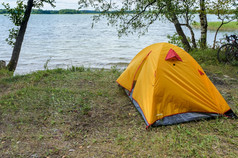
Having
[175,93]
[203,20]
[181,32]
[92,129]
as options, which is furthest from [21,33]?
[203,20]

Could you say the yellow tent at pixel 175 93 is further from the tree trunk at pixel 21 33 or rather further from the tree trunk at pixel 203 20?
the tree trunk at pixel 203 20

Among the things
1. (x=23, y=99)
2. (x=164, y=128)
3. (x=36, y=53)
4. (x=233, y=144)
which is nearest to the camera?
(x=233, y=144)

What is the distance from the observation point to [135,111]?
5.52m

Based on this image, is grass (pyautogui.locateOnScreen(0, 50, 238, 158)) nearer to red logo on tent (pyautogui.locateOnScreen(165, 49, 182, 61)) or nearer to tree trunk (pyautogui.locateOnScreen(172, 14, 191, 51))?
red logo on tent (pyautogui.locateOnScreen(165, 49, 182, 61))

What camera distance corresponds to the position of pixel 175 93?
16.4 ft

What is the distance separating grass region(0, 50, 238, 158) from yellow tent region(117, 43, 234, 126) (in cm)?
24

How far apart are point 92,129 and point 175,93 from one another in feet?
6.63

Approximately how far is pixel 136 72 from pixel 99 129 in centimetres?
214

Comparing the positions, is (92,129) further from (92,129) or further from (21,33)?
(21,33)

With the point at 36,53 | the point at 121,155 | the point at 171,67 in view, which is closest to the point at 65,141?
the point at 121,155

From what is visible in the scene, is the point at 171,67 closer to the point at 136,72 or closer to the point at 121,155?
the point at 136,72

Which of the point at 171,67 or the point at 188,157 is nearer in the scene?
the point at 188,157

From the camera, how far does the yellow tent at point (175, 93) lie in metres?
4.86

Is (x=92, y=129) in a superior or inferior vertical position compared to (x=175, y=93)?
inferior
